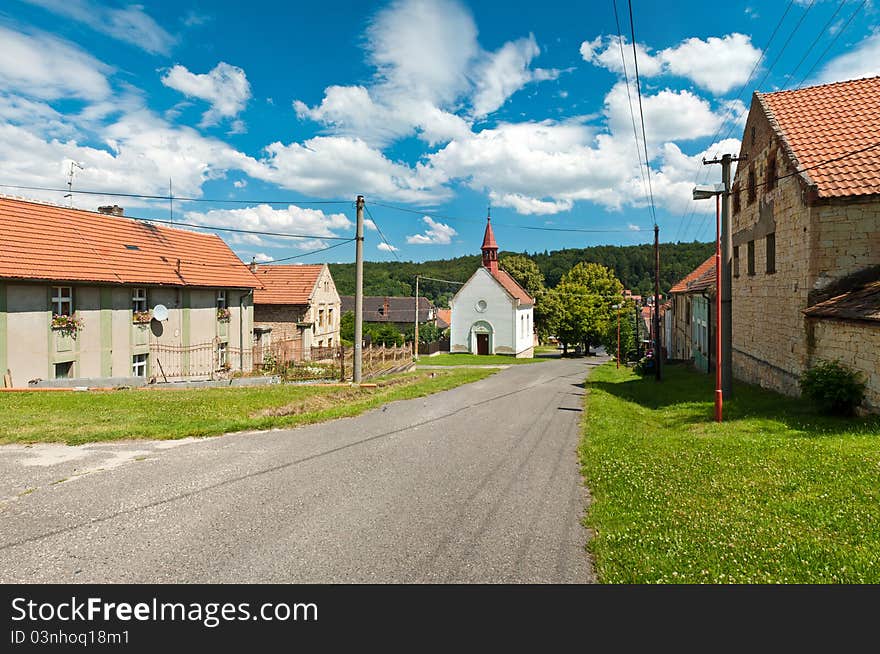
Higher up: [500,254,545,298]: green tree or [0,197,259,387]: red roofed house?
[500,254,545,298]: green tree

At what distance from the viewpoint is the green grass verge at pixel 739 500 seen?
15.2ft

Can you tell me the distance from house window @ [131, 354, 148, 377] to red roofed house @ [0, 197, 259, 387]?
0.14 feet

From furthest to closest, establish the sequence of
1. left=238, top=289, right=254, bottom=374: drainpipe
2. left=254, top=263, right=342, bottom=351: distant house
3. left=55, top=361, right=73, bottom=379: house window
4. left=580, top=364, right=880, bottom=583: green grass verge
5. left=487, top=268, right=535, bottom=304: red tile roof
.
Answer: left=487, top=268, right=535, bottom=304: red tile roof < left=254, top=263, right=342, bottom=351: distant house < left=238, top=289, right=254, bottom=374: drainpipe < left=55, top=361, right=73, bottom=379: house window < left=580, top=364, right=880, bottom=583: green grass verge

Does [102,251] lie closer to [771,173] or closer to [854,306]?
[771,173]

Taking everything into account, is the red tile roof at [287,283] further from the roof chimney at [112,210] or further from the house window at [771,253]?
the house window at [771,253]

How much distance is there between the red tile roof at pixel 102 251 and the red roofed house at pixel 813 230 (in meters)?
23.4

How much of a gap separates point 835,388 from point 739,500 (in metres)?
6.07

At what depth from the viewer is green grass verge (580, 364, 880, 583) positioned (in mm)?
4621

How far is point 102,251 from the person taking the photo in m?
22.0

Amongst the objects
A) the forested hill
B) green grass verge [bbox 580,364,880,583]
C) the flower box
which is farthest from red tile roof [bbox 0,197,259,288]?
the forested hill

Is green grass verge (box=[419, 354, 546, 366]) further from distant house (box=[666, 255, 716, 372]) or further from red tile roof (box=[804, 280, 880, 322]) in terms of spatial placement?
red tile roof (box=[804, 280, 880, 322])

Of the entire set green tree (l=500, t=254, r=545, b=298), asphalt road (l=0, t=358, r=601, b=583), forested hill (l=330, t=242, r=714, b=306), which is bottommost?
asphalt road (l=0, t=358, r=601, b=583)
